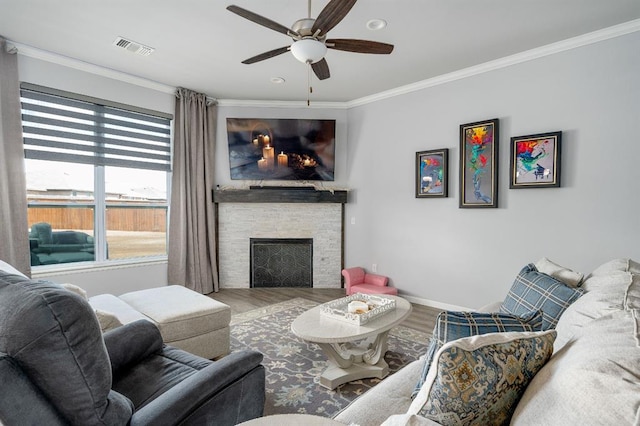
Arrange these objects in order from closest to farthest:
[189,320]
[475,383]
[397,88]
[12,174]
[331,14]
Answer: [475,383] → [331,14] → [189,320] → [12,174] → [397,88]

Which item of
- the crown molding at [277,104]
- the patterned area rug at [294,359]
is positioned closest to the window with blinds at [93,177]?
the crown molding at [277,104]

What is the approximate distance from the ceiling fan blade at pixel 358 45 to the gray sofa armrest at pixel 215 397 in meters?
2.00

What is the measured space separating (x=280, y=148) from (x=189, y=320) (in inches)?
118

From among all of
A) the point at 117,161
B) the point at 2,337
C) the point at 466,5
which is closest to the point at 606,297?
the point at 2,337

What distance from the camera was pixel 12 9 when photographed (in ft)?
8.79

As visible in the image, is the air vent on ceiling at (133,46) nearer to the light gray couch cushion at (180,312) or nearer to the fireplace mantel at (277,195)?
the fireplace mantel at (277,195)

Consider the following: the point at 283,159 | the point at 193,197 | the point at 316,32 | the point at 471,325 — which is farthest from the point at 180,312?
the point at 283,159

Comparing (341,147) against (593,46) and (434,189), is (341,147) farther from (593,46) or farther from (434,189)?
(593,46)

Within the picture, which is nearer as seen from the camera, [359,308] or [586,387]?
[586,387]

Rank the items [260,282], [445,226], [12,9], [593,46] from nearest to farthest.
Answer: [12,9]
[593,46]
[445,226]
[260,282]

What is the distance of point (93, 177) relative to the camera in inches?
154

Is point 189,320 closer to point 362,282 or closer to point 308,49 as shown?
point 308,49

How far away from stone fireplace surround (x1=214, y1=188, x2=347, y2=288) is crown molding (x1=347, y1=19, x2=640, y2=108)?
167 centimetres

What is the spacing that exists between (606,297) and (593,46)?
2.82m
